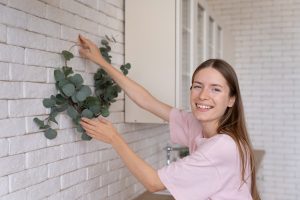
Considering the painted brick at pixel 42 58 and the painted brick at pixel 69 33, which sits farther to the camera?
the painted brick at pixel 69 33

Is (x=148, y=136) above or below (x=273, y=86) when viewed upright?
below

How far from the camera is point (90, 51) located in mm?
1542

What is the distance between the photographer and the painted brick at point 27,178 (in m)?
1.17

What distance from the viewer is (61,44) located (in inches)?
55.3

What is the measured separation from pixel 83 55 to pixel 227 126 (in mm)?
666

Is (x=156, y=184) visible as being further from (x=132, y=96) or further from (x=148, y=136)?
(x=148, y=136)

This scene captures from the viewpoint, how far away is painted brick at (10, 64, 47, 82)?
1.17 m

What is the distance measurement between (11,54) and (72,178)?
23.5 inches

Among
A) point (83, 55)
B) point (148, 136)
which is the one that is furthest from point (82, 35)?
point (148, 136)

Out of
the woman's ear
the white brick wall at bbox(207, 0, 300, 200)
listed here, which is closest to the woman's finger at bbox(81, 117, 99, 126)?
the woman's ear

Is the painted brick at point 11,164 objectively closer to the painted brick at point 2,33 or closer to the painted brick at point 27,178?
the painted brick at point 27,178

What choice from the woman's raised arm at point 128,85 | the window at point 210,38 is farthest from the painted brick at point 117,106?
the window at point 210,38

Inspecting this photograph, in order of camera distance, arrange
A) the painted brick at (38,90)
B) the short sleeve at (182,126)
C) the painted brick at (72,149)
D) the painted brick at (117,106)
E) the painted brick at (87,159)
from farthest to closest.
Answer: the painted brick at (117,106), the short sleeve at (182,126), the painted brick at (87,159), the painted brick at (72,149), the painted brick at (38,90)

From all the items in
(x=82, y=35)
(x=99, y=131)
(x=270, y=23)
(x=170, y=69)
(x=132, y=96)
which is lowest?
(x=99, y=131)
